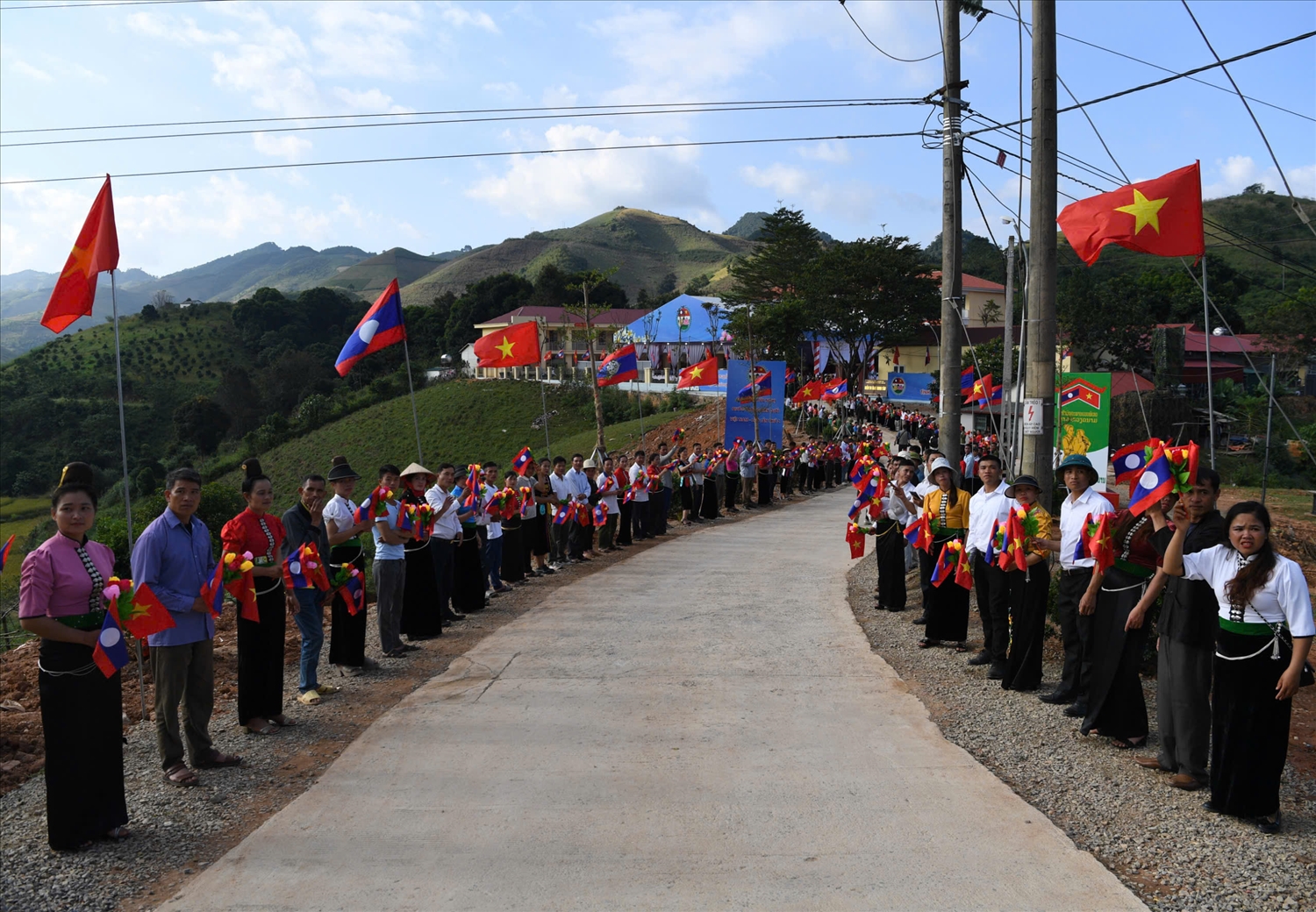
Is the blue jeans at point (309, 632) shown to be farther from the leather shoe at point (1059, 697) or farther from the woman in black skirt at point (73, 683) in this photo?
the leather shoe at point (1059, 697)

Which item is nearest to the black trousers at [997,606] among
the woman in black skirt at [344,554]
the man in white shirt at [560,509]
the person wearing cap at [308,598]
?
the woman in black skirt at [344,554]

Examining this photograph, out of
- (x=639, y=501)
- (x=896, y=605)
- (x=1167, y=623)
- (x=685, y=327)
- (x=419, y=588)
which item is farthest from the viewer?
(x=685, y=327)

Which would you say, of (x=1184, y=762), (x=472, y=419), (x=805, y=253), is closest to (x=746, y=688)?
(x=1184, y=762)

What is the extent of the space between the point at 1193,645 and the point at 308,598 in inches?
243

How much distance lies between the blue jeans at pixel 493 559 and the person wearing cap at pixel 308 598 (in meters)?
4.64

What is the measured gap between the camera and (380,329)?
12602 mm

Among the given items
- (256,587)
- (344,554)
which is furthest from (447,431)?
(256,587)

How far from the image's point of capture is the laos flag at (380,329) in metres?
12.1

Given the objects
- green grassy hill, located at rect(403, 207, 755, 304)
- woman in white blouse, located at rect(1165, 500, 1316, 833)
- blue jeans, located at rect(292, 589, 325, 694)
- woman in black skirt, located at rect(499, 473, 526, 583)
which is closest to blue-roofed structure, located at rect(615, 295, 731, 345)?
woman in black skirt, located at rect(499, 473, 526, 583)

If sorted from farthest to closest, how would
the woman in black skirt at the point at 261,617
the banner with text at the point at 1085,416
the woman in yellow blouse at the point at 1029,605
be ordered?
the banner with text at the point at 1085,416, the woman in yellow blouse at the point at 1029,605, the woman in black skirt at the point at 261,617

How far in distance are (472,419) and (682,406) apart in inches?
621

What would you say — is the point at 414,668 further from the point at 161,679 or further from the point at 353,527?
the point at 161,679

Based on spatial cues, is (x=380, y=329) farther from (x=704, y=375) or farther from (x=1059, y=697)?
(x=704, y=375)

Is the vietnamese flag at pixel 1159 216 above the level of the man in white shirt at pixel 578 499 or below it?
above
